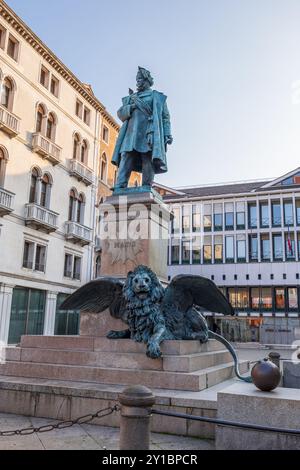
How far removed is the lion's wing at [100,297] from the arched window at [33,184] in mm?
19407

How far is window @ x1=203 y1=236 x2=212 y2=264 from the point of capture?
160ft

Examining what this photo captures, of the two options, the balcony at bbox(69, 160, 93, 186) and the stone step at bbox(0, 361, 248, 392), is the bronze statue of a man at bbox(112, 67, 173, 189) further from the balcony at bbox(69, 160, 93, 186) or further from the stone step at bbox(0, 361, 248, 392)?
the balcony at bbox(69, 160, 93, 186)

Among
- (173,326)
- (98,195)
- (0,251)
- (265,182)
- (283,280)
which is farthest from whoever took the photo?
(265,182)

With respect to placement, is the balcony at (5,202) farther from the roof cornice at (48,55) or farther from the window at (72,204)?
the roof cornice at (48,55)

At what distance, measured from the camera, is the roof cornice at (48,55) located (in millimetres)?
24719

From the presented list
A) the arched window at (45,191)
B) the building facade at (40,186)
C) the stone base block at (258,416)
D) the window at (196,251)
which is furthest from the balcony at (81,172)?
the stone base block at (258,416)

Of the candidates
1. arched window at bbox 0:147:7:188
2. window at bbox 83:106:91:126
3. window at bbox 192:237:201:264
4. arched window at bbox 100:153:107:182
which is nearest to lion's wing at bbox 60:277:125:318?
arched window at bbox 0:147:7:188

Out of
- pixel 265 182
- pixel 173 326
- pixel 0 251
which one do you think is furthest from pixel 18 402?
pixel 265 182

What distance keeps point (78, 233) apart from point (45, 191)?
3.85 metres

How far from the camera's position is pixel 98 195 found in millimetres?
33969

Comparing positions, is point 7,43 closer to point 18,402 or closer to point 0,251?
point 0,251

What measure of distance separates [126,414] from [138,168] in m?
7.86

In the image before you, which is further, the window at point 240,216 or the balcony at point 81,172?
the window at point 240,216
